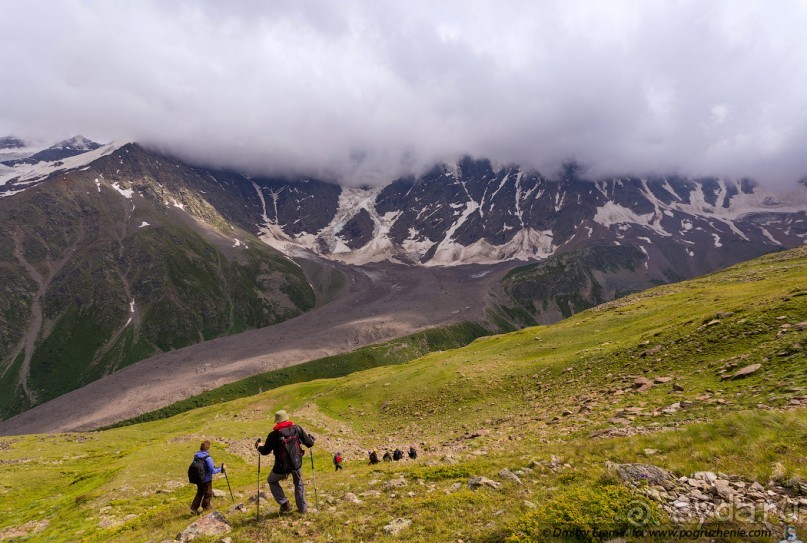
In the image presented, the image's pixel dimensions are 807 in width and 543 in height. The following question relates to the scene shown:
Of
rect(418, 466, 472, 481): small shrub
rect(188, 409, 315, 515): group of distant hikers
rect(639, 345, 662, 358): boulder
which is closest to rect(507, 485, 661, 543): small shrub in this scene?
rect(418, 466, 472, 481): small shrub

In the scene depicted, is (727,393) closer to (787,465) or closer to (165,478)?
(787,465)

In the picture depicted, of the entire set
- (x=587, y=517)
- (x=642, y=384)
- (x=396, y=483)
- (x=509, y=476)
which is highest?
(x=587, y=517)

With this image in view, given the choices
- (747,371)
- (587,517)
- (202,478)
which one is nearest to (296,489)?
(202,478)

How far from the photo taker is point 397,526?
1229cm

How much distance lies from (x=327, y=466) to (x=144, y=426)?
9550cm

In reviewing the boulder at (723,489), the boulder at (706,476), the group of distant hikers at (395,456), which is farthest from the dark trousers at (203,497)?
the boulder at (723,489)

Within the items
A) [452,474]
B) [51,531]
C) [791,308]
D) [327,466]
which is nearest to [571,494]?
[452,474]

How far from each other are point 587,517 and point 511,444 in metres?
15.3

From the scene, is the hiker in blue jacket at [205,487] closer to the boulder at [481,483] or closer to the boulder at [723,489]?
the boulder at [481,483]

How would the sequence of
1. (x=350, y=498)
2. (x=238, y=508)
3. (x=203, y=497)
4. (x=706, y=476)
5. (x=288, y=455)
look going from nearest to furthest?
(x=706, y=476) → (x=288, y=455) → (x=350, y=498) → (x=238, y=508) → (x=203, y=497)

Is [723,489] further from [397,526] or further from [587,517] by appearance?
[397,526]

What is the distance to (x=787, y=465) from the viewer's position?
10539 mm

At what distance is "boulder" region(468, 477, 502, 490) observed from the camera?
47.8 feet

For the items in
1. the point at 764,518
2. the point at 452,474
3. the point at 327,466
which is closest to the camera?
the point at 764,518
